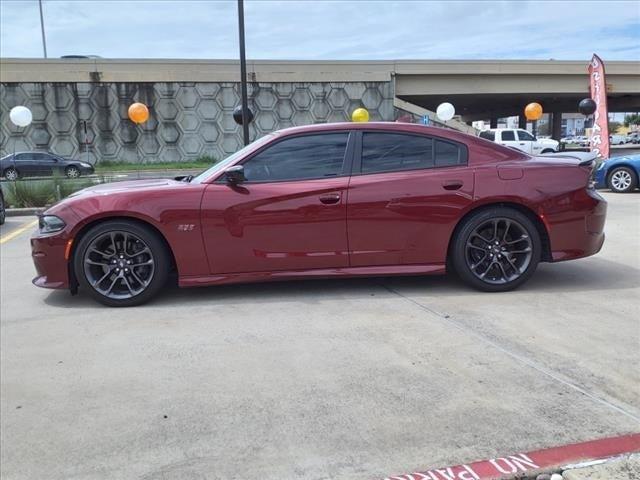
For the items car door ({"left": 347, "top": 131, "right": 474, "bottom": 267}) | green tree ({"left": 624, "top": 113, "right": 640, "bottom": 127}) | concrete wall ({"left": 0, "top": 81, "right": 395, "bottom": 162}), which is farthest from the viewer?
green tree ({"left": 624, "top": 113, "right": 640, "bottom": 127})

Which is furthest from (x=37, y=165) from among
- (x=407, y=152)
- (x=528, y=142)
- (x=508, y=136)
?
(x=407, y=152)

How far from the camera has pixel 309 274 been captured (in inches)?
199

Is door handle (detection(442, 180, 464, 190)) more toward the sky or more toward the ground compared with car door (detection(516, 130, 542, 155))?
more toward the ground

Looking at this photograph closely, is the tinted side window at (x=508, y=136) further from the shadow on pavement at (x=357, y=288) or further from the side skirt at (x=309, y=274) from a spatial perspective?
the side skirt at (x=309, y=274)

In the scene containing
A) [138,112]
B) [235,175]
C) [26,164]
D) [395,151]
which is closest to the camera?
[235,175]

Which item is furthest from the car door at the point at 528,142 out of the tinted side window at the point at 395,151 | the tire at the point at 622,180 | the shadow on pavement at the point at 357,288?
the tinted side window at the point at 395,151

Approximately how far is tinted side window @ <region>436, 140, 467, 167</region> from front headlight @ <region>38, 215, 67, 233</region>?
3.26m

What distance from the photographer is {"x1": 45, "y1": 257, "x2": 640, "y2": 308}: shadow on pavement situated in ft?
16.9

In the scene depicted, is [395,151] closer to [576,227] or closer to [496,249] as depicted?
[496,249]

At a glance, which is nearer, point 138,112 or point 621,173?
point 621,173

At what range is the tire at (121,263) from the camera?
487cm

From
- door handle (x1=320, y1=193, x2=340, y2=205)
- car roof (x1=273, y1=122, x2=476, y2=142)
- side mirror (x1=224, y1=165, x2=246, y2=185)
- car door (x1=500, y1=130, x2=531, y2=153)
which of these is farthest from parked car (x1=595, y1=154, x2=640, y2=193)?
car door (x1=500, y1=130, x2=531, y2=153)

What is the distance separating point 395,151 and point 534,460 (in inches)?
124

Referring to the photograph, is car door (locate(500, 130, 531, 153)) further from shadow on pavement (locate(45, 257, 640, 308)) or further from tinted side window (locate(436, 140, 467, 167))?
tinted side window (locate(436, 140, 467, 167))
